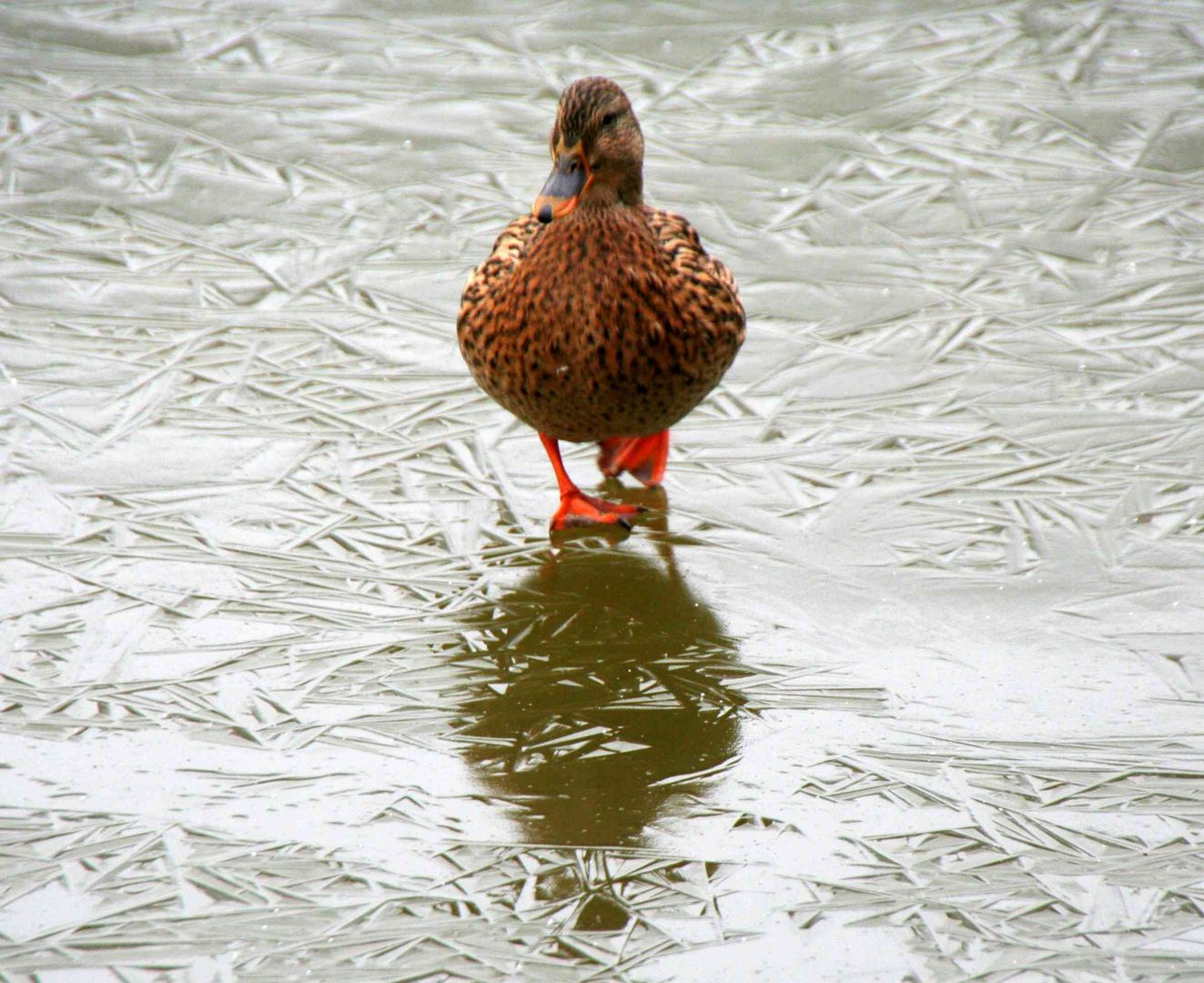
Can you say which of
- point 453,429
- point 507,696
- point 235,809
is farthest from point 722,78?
point 235,809

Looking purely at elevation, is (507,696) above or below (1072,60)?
below

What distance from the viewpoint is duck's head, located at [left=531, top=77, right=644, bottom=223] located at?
366cm

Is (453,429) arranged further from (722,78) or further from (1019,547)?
(722,78)

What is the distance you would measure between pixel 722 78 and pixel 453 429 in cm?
318

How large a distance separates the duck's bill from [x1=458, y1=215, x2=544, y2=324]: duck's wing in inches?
8.1

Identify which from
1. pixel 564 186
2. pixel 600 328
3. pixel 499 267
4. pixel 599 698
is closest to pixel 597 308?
pixel 600 328

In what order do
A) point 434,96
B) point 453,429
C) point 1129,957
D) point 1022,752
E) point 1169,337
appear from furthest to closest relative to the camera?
point 434,96 < point 1169,337 < point 453,429 < point 1022,752 < point 1129,957

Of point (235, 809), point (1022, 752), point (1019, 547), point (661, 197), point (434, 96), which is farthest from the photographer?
point (434, 96)

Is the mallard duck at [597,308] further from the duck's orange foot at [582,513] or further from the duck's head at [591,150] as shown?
the duck's orange foot at [582,513]

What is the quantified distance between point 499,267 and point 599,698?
129 cm

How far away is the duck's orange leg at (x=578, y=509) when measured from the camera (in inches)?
162

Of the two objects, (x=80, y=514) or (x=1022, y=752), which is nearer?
(x=1022, y=752)

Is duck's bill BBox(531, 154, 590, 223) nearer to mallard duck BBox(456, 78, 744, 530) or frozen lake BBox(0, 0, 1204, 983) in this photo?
mallard duck BBox(456, 78, 744, 530)

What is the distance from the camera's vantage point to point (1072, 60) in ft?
23.7
